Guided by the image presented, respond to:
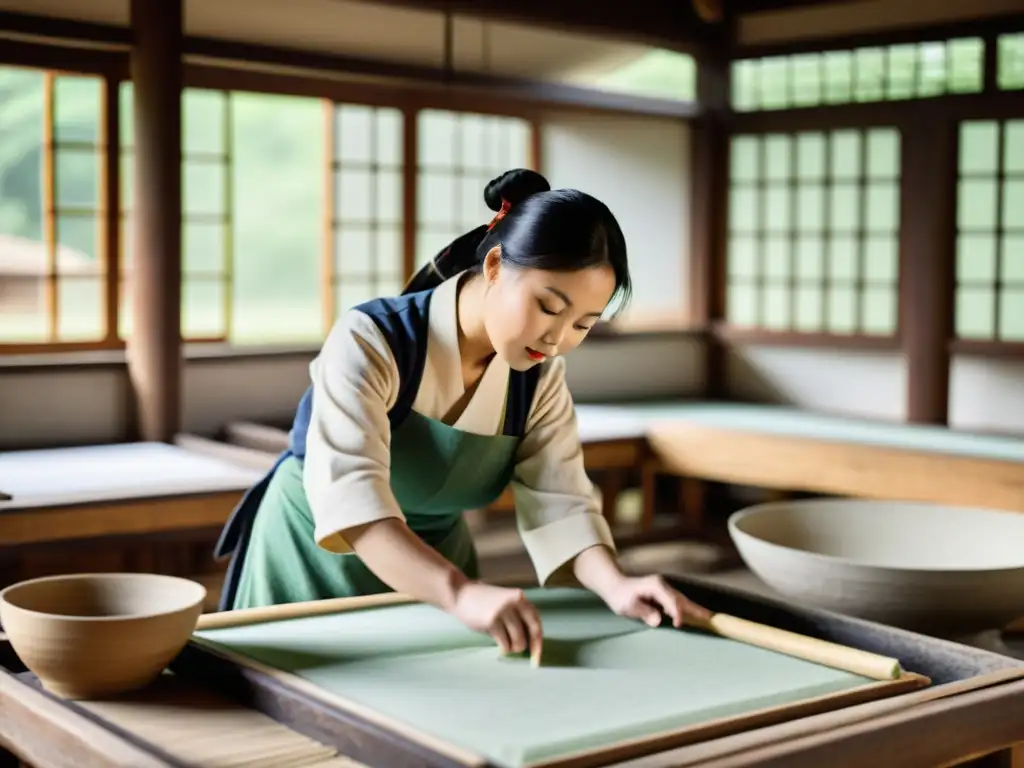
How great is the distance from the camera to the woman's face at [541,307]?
70.0 inches

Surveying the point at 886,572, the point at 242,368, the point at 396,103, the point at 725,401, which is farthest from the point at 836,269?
the point at 886,572

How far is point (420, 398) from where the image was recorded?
2057mm

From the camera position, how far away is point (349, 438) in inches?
71.7

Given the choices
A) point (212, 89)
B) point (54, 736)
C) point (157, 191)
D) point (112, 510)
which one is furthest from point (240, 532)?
point (212, 89)

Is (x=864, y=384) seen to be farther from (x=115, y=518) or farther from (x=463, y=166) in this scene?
(x=115, y=518)

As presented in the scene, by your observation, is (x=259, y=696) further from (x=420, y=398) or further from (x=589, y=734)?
(x=420, y=398)

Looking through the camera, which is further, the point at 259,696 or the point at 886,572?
the point at 886,572

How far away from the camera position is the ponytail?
6.41 ft

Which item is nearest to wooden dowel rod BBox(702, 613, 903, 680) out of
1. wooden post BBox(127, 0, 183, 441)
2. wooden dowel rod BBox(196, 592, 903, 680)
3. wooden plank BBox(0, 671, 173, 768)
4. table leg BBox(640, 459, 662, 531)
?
wooden dowel rod BBox(196, 592, 903, 680)

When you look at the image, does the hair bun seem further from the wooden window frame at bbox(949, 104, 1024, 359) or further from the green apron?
the wooden window frame at bbox(949, 104, 1024, 359)

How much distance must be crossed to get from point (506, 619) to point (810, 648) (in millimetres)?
390

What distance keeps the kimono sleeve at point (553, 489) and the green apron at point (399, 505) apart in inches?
1.7

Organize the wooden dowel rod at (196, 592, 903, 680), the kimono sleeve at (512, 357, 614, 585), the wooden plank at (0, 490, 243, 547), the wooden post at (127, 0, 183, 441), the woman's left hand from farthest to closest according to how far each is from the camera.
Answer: the wooden post at (127, 0, 183, 441)
the wooden plank at (0, 490, 243, 547)
the kimono sleeve at (512, 357, 614, 585)
the woman's left hand
the wooden dowel rod at (196, 592, 903, 680)

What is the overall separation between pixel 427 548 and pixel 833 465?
3.65m
